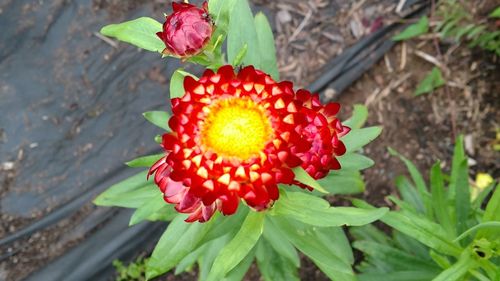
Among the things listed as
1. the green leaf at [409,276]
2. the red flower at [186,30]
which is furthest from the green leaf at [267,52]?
the green leaf at [409,276]

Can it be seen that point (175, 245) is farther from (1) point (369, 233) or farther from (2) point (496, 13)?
(2) point (496, 13)

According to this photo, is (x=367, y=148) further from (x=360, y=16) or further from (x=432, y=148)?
(x=360, y=16)

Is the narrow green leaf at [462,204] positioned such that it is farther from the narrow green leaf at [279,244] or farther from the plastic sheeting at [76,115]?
the plastic sheeting at [76,115]

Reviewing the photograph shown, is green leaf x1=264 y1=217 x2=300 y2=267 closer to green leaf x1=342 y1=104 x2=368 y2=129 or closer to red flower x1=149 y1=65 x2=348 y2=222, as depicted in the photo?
green leaf x1=342 y1=104 x2=368 y2=129

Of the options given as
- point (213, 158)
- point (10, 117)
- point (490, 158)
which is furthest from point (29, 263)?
point (490, 158)

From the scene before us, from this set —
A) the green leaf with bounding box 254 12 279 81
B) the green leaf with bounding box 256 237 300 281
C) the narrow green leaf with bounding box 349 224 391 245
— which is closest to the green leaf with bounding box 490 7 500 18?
the narrow green leaf with bounding box 349 224 391 245

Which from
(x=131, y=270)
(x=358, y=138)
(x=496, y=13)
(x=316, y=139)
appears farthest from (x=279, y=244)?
(x=496, y=13)

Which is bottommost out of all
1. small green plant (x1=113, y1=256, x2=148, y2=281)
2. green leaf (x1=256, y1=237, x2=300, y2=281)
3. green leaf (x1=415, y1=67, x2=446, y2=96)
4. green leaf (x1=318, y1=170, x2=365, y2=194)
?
small green plant (x1=113, y1=256, x2=148, y2=281)

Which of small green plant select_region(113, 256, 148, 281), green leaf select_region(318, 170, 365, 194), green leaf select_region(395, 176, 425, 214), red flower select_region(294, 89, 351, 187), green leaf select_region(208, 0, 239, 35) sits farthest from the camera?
small green plant select_region(113, 256, 148, 281)
